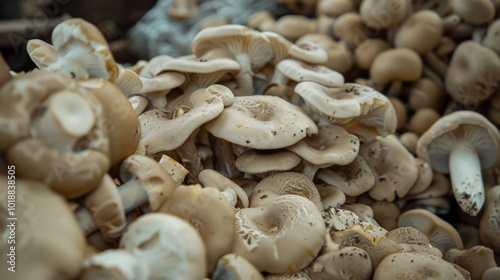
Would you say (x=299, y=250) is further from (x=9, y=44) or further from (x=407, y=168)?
(x=9, y=44)

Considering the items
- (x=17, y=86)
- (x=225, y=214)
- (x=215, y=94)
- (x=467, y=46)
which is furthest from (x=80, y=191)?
(x=467, y=46)

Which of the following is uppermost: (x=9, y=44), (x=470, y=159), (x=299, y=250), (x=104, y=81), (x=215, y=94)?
(x=104, y=81)

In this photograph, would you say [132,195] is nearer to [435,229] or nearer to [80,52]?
[80,52]

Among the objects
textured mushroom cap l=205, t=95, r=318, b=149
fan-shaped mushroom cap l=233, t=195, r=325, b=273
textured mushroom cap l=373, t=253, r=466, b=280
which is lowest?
textured mushroom cap l=373, t=253, r=466, b=280

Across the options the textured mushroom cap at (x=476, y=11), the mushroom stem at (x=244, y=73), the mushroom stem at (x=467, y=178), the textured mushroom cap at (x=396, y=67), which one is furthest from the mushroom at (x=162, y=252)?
the textured mushroom cap at (x=476, y=11)

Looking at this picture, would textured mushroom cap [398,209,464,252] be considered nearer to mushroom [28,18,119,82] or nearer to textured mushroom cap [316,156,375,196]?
textured mushroom cap [316,156,375,196]

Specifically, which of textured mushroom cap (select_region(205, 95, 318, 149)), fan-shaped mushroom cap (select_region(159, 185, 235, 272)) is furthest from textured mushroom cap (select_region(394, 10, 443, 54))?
fan-shaped mushroom cap (select_region(159, 185, 235, 272))

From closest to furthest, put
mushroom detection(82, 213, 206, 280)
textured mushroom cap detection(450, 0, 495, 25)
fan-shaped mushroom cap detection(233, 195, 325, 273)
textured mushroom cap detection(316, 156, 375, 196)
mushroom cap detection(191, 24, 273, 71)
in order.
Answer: mushroom detection(82, 213, 206, 280), fan-shaped mushroom cap detection(233, 195, 325, 273), textured mushroom cap detection(316, 156, 375, 196), mushroom cap detection(191, 24, 273, 71), textured mushroom cap detection(450, 0, 495, 25)
